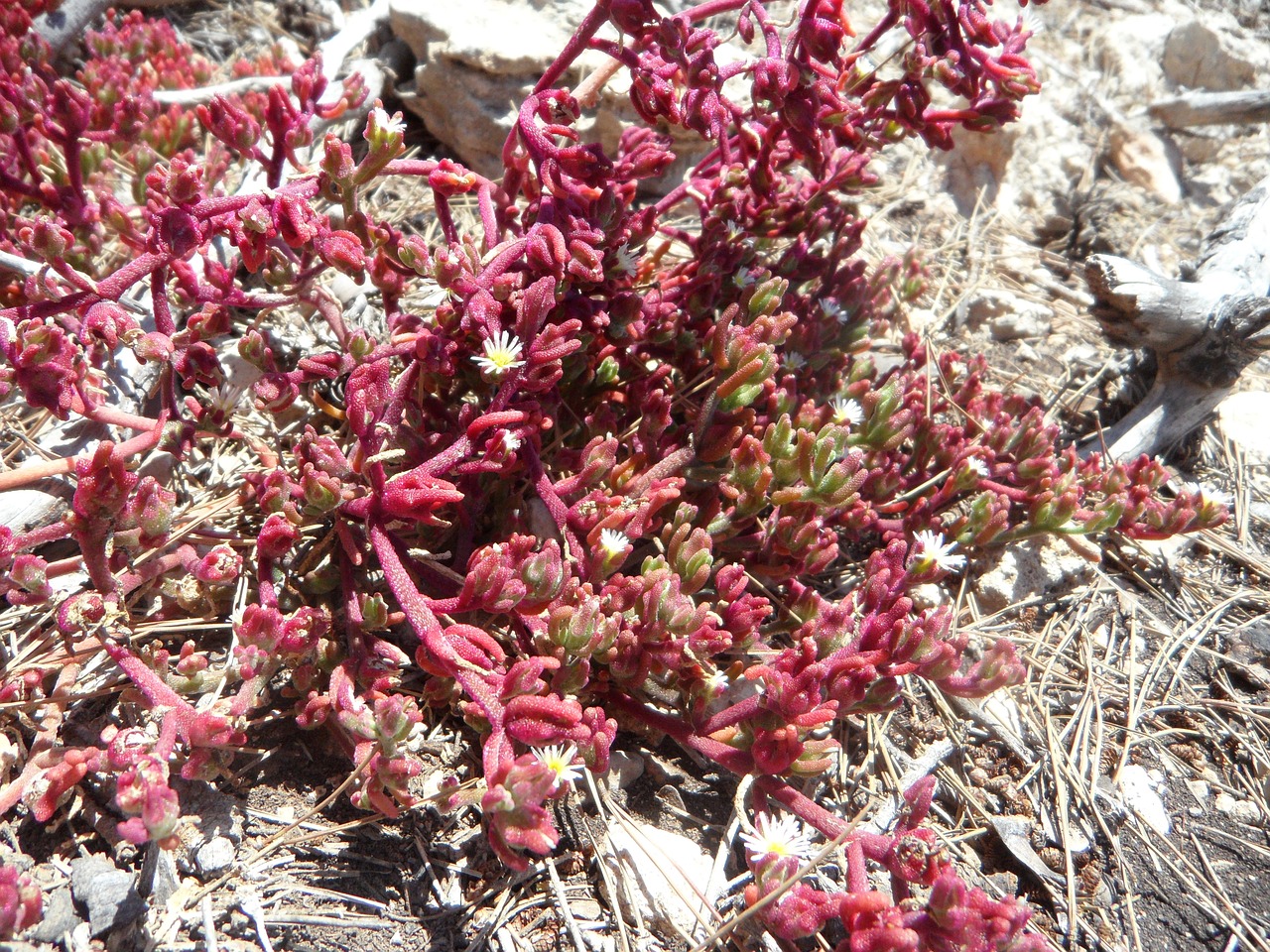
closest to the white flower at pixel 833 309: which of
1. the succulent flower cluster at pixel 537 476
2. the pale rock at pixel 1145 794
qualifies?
the succulent flower cluster at pixel 537 476

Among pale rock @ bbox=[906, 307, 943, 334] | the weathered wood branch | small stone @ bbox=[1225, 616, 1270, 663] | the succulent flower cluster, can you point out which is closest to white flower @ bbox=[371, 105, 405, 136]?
the succulent flower cluster

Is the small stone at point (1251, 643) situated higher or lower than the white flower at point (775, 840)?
lower

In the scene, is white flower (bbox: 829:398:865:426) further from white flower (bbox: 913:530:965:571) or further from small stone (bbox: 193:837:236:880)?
small stone (bbox: 193:837:236:880)

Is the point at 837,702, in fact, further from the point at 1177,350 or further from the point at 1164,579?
the point at 1177,350

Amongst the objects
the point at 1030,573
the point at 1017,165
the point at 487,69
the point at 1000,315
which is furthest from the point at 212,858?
the point at 1017,165

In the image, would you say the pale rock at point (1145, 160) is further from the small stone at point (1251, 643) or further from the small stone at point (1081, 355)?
the small stone at point (1251, 643)

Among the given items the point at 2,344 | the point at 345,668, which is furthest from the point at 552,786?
the point at 2,344
